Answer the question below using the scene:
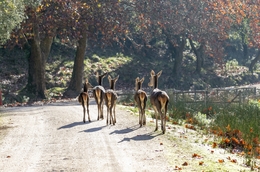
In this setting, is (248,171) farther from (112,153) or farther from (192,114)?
(192,114)

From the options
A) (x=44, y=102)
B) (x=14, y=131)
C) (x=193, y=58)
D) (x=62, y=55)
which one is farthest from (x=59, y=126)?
(x=193, y=58)

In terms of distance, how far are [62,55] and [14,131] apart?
30054mm

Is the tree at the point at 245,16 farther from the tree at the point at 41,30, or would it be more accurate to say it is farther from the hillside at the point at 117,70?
the tree at the point at 41,30

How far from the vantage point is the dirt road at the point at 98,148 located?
1287 cm

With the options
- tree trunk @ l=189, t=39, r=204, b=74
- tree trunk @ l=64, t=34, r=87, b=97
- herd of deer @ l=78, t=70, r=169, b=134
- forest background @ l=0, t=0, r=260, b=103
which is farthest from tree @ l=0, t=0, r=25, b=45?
tree trunk @ l=189, t=39, r=204, b=74

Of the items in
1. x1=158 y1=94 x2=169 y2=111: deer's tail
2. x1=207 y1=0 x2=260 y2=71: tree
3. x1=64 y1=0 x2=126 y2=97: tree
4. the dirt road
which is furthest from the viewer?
x1=207 y1=0 x2=260 y2=71: tree

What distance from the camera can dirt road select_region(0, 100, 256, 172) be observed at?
42.2 ft

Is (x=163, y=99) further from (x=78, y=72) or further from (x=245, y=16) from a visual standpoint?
(x=245, y=16)

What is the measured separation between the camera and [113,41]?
50031 millimetres

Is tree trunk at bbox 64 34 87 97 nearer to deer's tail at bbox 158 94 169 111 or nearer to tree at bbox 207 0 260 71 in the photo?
tree at bbox 207 0 260 71

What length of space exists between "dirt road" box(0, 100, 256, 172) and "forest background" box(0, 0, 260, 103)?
16.8 ft

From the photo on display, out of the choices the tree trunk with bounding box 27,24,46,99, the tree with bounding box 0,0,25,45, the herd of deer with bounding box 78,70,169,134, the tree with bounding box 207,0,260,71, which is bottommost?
the herd of deer with bounding box 78,70,169,134

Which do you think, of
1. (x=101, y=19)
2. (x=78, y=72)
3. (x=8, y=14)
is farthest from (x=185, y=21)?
(x=8, y=14)

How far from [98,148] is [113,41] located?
35.7 m
